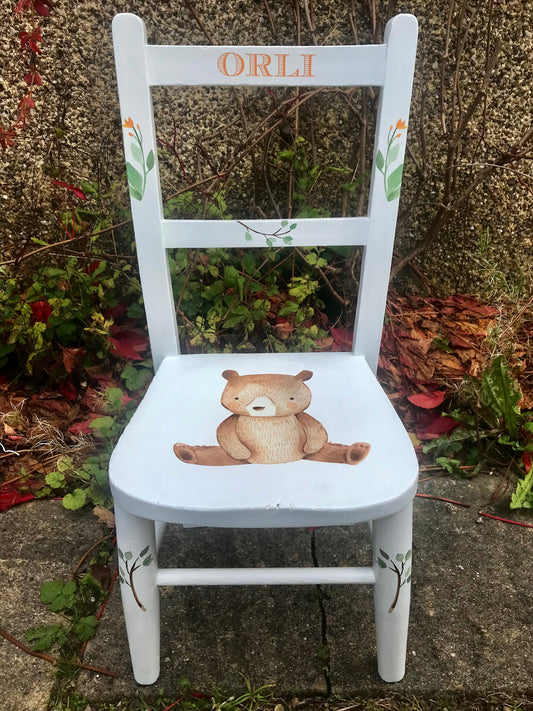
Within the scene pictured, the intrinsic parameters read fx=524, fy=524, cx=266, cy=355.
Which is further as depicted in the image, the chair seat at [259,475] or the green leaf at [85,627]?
the green leaf at [85,627]

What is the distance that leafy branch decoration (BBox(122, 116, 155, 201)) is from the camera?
919mm

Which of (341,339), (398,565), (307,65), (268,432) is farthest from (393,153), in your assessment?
(341,339)

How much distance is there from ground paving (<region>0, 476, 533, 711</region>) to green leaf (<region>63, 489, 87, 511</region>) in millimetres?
38

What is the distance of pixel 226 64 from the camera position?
2.96ft

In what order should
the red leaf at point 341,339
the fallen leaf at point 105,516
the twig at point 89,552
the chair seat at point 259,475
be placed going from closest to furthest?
Result: the chair seat at point 259,475, the twig at point 89,552, the fallen leaf at point 105,516, the red leaf at point 341,339

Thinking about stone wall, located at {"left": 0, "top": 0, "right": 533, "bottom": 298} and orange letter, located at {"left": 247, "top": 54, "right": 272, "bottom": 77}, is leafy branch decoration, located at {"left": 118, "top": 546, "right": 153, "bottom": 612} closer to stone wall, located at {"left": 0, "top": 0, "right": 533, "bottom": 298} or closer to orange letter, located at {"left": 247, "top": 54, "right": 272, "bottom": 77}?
orange letter, located at {"left": 247, "top": 54, "right": 272, "bottom": 77}

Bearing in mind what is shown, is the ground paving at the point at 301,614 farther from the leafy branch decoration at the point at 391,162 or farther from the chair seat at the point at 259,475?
the leafy branch decoration at the point at 391,162

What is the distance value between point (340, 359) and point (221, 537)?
0.57m

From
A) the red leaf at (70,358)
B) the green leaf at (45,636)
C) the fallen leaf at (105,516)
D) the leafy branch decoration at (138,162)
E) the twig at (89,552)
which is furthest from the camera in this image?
the red leaf at (70,358)

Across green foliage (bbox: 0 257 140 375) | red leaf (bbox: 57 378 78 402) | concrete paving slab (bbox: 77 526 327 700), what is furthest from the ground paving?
green foliage (bbox: 0 257 140 375)

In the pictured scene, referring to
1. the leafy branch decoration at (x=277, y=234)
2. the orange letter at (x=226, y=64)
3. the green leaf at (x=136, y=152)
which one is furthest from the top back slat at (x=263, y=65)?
the leafy branch decoration at (x=277, y=234)

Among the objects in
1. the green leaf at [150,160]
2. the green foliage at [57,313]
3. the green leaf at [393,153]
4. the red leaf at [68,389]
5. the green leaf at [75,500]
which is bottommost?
the green leaf at [75,500]

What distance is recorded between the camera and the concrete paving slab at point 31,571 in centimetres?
98

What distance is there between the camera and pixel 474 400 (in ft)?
4.88
